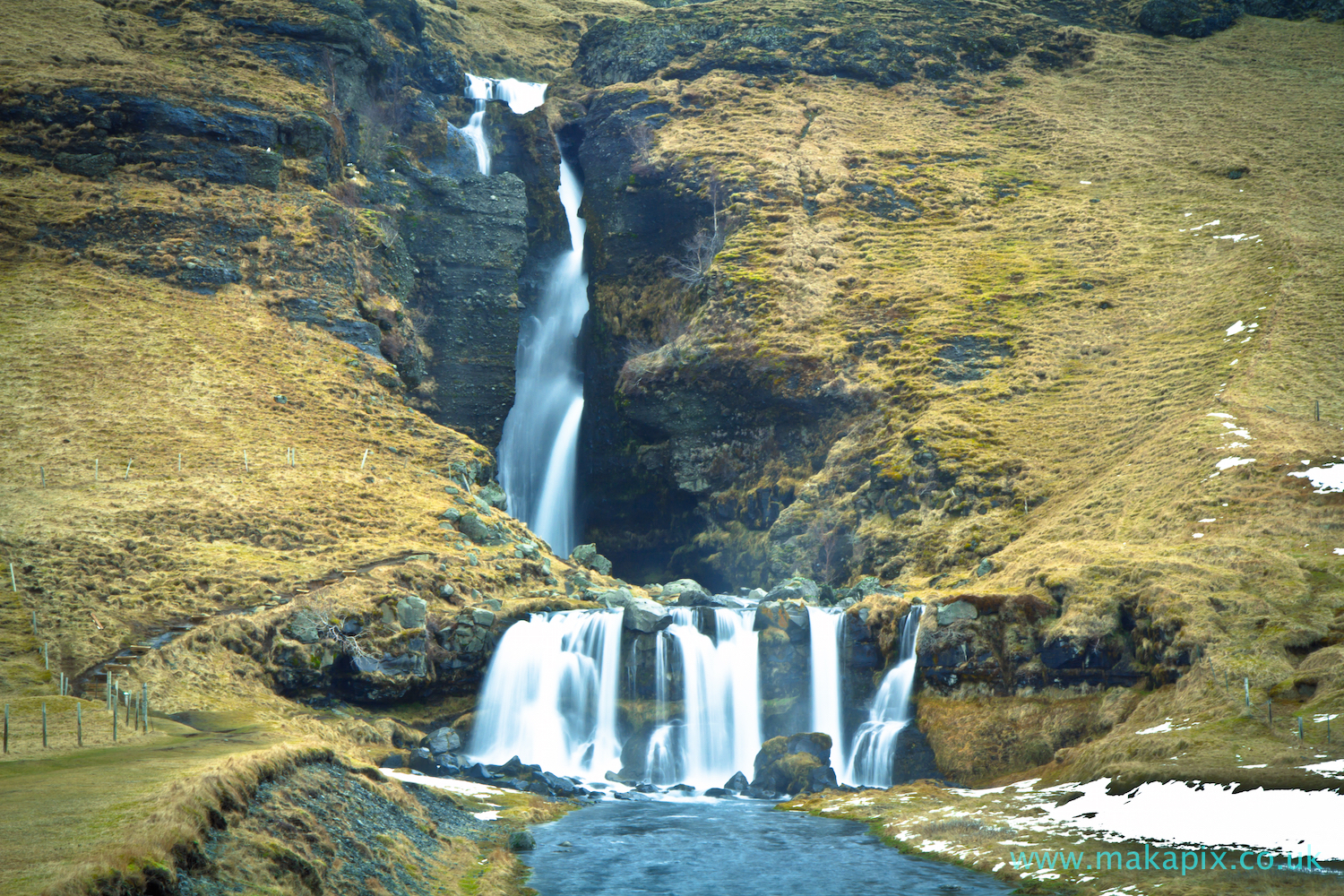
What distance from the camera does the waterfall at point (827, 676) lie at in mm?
32500

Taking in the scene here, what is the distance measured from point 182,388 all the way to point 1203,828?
42.0 m

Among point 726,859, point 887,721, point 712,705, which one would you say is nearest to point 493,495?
point 712,705

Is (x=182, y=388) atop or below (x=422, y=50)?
below

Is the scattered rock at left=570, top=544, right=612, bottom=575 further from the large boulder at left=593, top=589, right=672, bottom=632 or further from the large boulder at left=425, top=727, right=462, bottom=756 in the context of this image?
the large boulder at left=425, top=727, right=462, bottom=756

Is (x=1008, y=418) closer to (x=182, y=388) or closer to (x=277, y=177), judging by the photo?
(x=182, y=388)

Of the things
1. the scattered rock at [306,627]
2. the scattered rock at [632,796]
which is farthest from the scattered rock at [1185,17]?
the scattered rock at [306,627]

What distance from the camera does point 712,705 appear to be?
33.4 metres

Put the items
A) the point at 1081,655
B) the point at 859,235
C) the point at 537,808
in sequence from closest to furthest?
the point at 537,808 → the point at 1081,655 → the point at 859,235

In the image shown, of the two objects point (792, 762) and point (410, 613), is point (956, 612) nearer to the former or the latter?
point (792, 762)

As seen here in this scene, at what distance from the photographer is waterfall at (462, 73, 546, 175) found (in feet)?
222

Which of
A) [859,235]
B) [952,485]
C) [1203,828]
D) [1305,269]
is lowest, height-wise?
[1203,828]

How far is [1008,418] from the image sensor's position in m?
45.7

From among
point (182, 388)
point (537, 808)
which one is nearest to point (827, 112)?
point (182, 388)

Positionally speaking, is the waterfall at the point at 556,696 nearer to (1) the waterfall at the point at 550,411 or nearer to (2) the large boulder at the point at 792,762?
(2) the large boulder at the point at 792,762
